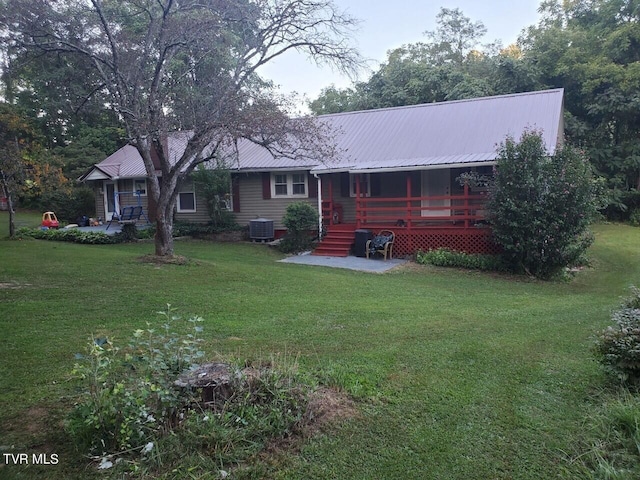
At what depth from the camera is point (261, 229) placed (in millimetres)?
17203

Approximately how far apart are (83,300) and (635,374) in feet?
23.3

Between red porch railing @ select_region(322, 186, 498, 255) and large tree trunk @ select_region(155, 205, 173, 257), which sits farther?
red porch railing @ select_region(322, 186, 498, 255)

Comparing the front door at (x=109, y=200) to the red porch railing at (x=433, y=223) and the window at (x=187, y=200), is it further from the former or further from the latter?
the red porch railing at (x=433, y=223)

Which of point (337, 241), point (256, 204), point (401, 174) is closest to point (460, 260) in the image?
point (337, 241)

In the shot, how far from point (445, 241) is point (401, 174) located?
143 inches

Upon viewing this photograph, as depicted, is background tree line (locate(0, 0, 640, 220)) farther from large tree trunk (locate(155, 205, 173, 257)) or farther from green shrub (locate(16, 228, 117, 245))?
large tree trunk (locate(155, 205, 173, 257))

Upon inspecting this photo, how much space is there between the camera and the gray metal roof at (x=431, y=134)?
14.9 metres

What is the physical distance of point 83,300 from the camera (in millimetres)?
7367

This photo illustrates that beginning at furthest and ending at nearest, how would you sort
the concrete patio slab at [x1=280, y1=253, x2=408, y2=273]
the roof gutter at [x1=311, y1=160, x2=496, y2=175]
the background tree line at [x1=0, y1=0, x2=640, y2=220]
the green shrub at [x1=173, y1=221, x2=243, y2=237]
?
the background tree line at [x1=0, y1=0, x2=640, y2=220]
the green shrub at [x1=173, y1=221, x2=243, y2=237]
the roof gutter at [x1=311, y1=160, x2=496, y2=175]
the concrete patio slab at [x1=280, y1=253, x2=408, y2=273]

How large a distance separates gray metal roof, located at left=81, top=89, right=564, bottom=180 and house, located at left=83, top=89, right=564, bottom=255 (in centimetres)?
4

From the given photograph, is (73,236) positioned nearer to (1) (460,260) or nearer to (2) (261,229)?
(2) (261,229)

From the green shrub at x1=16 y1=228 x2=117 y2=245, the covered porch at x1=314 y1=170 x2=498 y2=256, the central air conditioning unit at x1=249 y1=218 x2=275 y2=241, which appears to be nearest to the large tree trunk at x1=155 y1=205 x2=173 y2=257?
the covered porch at x1=314 y1=170 x2=498 y2=256

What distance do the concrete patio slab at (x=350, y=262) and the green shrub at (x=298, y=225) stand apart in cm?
113

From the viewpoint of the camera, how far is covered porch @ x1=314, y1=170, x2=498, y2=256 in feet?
45.4
